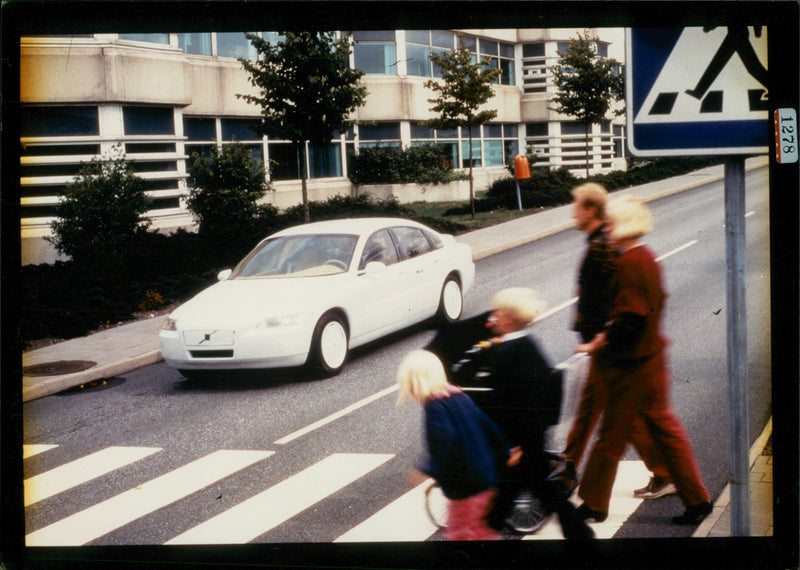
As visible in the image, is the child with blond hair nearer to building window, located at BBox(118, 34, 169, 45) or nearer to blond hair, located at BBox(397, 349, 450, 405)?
blond hair, located at BBox(397, 349, 450, 405)

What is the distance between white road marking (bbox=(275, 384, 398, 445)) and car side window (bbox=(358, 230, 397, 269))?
59 cm

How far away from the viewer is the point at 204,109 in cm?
347

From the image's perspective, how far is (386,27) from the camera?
131 inches

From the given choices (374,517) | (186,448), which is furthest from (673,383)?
(186,448)

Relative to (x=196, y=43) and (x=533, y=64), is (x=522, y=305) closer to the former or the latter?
(x=533, y=64)

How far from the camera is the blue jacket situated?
3.27 metres

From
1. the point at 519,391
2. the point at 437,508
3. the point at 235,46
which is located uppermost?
the point at 235,46

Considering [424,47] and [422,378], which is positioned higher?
[424,47]

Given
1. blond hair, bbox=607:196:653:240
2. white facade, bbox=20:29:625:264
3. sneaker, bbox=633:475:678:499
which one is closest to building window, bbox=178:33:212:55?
white facade, bbox=20:29:625:264

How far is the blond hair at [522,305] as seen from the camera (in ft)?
10.9

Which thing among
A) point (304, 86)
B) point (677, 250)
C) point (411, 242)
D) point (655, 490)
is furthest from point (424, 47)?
point (655, 490)

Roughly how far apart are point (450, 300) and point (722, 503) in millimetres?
1531

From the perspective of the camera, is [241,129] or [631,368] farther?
[241,129]

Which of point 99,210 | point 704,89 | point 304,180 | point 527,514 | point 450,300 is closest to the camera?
point 704,89
